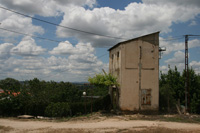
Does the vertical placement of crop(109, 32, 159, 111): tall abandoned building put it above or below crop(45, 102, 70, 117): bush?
above

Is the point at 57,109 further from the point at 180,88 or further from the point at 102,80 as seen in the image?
the point at 180,88

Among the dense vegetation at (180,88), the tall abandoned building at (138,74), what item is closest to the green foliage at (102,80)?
the tall abandoned building at (138,74)

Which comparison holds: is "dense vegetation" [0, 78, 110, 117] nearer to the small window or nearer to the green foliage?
the green foliage

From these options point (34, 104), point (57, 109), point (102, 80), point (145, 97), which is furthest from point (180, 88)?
point (34, 104)

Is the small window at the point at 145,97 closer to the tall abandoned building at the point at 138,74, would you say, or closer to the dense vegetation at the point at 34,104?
the tall abandoned building at the point at 138,74

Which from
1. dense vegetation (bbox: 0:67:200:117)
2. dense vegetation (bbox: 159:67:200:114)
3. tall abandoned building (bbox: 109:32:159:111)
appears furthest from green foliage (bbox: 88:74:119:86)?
dense vegetation (bbox: 159:67:200:114)

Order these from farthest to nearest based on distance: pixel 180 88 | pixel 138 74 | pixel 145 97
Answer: pixel 180 88, pixel 138 74, pixel 145 97

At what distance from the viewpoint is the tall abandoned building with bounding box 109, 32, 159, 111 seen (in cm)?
1809

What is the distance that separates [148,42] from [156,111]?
23.7 feet

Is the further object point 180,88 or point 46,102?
point 180,88

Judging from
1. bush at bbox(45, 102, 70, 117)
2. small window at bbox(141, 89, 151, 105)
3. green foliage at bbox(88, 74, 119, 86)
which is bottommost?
bush at bbox(45, 102, 70, 117)

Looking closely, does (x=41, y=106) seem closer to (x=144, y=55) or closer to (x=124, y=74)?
(x=124, y=74)

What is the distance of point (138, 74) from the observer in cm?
1844

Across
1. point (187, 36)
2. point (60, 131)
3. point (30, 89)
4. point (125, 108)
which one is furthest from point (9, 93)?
point (187, 36)
